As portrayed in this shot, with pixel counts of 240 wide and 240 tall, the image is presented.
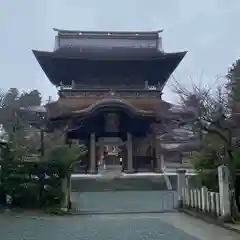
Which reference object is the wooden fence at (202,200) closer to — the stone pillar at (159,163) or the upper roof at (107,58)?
the stone pillar at (159,163)

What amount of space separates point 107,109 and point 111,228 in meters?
21.8

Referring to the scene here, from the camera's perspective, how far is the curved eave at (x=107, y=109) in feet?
107

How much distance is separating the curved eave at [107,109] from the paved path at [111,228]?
18089 mm

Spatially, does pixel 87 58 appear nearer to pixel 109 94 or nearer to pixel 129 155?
pixel 109 94

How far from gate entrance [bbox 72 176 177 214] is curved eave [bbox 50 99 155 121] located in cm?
527

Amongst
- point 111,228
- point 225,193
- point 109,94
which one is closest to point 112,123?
point 109,94

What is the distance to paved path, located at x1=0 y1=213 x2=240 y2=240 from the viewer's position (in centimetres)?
1004

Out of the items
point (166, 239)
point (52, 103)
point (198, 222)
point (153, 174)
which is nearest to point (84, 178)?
point (153, 174)

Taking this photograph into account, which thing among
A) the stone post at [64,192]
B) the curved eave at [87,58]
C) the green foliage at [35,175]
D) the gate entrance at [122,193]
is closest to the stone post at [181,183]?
the gate entrance at [122,193]

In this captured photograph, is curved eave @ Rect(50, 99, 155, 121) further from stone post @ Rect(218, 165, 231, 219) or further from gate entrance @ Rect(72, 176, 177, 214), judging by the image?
stone post @ Rect(218, 165, 231, 219)

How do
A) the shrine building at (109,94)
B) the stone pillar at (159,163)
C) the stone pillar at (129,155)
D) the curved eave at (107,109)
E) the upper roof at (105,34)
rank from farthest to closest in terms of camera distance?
the upper roof at (105,34) → the shrine building at (109,94) → the stone pillar at (129,155) → the stone pillar at (159,163) → the curved eave at (107,109)

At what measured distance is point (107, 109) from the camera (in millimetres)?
33062

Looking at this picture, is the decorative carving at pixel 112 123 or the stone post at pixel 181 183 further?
the decorative carving at pixel 112 123

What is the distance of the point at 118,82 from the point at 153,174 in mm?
9022
